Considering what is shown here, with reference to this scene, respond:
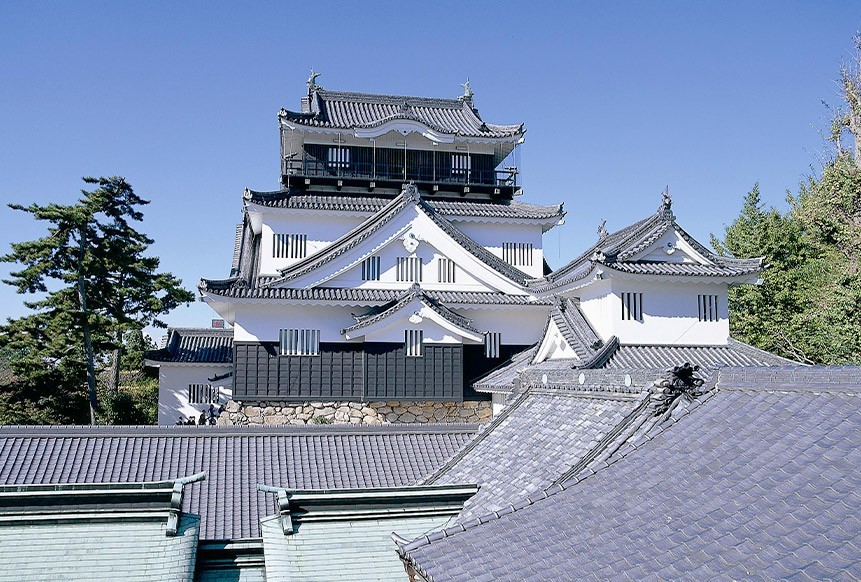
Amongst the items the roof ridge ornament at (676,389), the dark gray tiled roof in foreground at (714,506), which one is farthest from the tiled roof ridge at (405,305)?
the dark gray tiled roof in foreground at (714,506)

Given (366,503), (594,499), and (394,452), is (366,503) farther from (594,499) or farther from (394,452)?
(394,452)

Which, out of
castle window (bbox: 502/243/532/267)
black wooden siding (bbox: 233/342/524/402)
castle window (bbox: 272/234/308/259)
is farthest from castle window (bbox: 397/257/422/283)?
castle window (bbox: 502/243/532/267)

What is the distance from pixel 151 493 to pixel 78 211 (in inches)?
794

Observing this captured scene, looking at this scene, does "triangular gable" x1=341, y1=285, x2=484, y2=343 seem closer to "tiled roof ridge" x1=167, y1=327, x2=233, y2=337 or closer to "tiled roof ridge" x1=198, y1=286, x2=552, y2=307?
"tiled roof ridge" x1=198, y1=286, x2=552, y2=307

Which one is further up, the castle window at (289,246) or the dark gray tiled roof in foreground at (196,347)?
the castle window at (289,246)

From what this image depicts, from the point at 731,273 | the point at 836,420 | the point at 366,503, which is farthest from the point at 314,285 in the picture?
the point at 836,420

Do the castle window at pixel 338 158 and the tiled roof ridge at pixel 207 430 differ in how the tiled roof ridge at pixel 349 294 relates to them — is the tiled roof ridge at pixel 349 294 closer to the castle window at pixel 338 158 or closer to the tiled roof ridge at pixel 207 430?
the castle window at pixel 338 158

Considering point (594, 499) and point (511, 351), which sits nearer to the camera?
point (594, 499)

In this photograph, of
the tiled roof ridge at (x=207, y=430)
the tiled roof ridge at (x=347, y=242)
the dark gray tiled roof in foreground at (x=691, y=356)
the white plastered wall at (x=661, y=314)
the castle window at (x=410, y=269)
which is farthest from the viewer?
the castle window at (x=410, y=269)

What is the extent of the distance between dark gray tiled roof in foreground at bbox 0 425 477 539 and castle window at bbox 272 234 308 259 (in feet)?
33.6

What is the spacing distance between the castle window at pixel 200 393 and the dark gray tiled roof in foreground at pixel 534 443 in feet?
57.8

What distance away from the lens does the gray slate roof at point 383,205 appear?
2267 centimetres

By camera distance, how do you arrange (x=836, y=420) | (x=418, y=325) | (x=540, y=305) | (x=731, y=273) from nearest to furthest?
(x=836, y=420) < (x=731, y=273) < (x=418, y=325) < (x=540, y=305)

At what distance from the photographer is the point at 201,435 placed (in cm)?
1349
